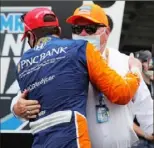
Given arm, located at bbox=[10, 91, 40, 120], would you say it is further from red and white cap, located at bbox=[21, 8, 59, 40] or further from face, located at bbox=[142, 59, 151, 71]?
face, located at bbox=[142, 59, 151, 71]

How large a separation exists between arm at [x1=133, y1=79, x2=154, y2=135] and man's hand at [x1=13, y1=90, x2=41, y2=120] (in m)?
0.50

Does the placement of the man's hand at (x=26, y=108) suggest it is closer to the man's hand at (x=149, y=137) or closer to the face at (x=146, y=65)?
the man's hand at (x=149, y=137)

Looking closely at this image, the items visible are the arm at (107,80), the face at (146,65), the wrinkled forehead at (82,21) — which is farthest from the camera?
the face at (146,65)

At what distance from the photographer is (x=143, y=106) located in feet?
8.65

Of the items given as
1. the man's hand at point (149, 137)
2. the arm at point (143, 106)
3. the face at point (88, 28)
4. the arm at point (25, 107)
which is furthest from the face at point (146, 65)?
the arm at point (25, 107)

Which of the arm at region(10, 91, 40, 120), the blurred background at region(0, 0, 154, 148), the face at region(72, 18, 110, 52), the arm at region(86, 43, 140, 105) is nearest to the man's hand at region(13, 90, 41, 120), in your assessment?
the arm at region(10, 91, 40, 120)

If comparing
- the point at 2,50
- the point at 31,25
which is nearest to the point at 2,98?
the point at 2,50

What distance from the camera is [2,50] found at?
15.8 ft

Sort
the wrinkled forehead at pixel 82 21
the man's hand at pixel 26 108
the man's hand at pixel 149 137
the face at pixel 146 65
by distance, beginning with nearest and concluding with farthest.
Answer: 1. the man's hand at pixel 26 108
2. the wrinkled forehead at pixel 82 21
3. the man's hand at pixel 149 137
4. the face at pixel 146 65

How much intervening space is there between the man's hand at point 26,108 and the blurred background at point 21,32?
6.81ft

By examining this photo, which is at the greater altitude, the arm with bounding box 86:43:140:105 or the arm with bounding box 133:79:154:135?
the arm with bounding box 86:43:140:105

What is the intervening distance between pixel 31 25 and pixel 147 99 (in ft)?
2.25

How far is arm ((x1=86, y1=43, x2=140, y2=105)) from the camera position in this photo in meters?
2.34

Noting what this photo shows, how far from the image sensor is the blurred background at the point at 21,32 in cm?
454
